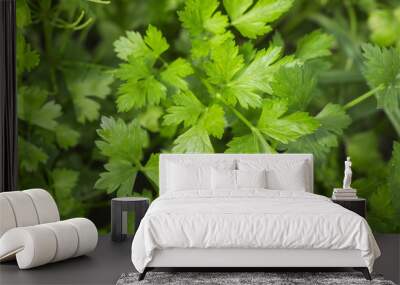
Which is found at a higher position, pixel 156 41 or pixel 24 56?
pixel 156 41

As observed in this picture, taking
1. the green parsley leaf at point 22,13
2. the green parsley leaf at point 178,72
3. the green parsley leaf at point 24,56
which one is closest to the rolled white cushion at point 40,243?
the green parsley leaf at point 178,72

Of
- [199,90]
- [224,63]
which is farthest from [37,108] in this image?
[224,63]

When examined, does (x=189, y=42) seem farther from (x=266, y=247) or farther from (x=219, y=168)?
(x=266, y=247)

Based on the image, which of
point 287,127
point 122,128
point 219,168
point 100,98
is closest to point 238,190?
point 219,168

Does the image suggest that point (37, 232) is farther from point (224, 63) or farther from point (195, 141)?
point (224, 63)

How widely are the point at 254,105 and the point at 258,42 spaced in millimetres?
663

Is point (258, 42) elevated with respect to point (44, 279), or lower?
elevated

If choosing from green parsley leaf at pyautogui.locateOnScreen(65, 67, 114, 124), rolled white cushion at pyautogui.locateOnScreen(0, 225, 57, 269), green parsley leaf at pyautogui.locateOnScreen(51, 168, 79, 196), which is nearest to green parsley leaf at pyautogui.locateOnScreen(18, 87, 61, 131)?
green parsley leaf at pyautogui.locateOnScreen(65, 67, 114, 124)

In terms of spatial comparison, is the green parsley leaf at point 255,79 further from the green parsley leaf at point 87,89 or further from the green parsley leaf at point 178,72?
the green parsley leaf at point 87,89

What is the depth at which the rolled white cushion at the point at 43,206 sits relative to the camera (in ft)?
15.0

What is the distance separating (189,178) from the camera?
5.27 meters

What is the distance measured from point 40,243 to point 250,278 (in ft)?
4.20

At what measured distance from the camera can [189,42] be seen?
19.0 feet

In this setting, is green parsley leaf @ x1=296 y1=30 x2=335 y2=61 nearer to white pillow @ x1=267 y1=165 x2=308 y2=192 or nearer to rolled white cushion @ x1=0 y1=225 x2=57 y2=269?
white pillow @ x1=267 y1=165 x2=308 y2=192
